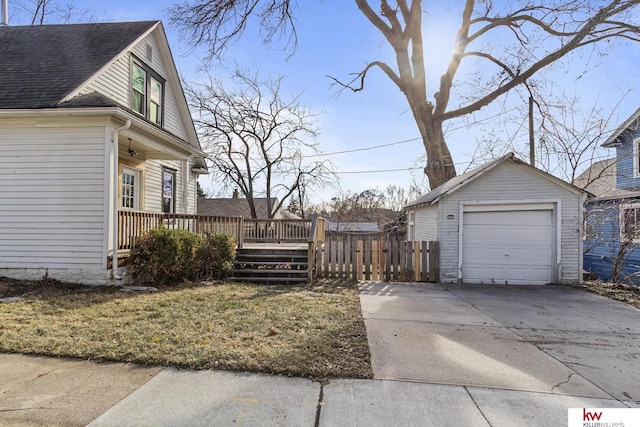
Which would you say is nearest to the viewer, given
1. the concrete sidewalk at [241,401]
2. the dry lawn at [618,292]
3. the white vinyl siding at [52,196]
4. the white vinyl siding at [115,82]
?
the concrete sidewalk at [241,401]

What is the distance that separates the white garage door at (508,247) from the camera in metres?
9.02

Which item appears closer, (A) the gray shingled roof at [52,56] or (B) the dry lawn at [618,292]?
(B) the dry lawn at [618,292]

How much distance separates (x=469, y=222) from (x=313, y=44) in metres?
9.96

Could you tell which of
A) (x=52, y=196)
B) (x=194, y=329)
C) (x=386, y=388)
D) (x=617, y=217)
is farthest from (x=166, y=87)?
(x=617, y=217)

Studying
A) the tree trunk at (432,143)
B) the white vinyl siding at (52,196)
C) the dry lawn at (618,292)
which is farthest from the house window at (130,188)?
the dry lawn at (618,292)

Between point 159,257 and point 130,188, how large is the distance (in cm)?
377

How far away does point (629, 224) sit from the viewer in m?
10.1

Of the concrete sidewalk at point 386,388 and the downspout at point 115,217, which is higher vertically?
the downspout at point 115,217

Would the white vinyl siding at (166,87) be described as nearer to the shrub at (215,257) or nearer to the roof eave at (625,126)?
the shrub at (215,257)

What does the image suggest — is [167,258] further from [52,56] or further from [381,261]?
[52,56]

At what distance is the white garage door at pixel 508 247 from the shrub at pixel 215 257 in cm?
655

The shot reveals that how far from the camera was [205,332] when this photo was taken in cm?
415

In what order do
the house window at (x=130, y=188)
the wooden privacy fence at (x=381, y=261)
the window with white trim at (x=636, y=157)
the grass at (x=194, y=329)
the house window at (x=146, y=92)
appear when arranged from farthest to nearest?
the window with white trim at (x=636, y=157) < the house window at (x=146, y=92) < the house window at (x=130, y=188) < the wooden privacy fence at (x=381, y=261) < the grass at (x=194, y=329)

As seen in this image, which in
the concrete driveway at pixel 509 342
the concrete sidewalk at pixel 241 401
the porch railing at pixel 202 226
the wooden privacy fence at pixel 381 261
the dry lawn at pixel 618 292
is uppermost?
the porch railing at pixel 202 226
